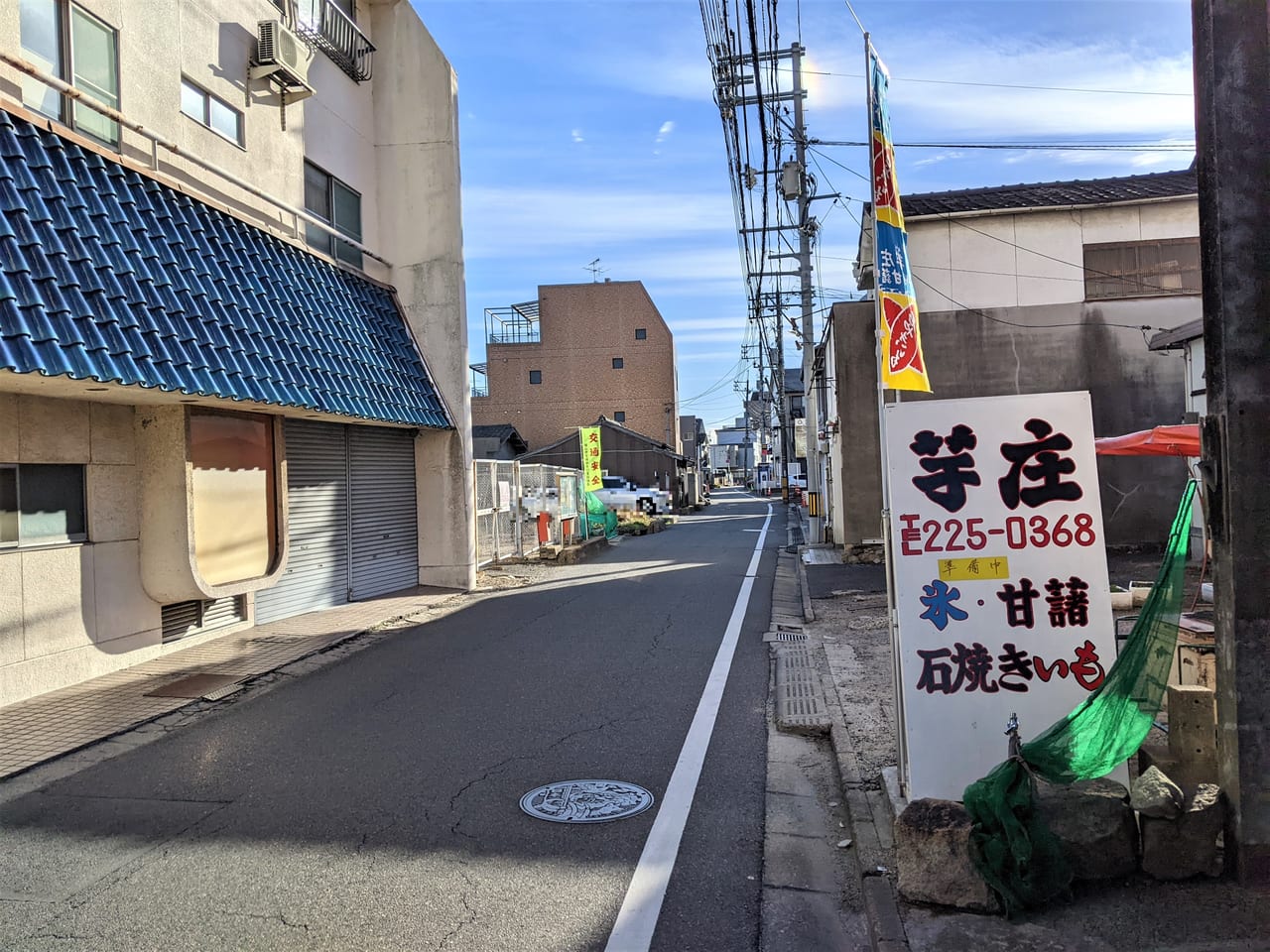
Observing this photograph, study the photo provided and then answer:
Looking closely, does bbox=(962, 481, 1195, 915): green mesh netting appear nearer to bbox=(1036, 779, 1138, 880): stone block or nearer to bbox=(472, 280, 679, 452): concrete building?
bbox=(1036, 779, 1138, 880): stone block

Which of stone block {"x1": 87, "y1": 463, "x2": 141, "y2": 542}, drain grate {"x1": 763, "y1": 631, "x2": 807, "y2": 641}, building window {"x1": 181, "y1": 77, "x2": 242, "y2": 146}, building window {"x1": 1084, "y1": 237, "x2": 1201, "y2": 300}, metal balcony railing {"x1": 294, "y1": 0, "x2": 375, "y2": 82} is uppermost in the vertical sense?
metal balcony railing {"x1": 294, "y1": 0, "x2": 375, "y2": 82}

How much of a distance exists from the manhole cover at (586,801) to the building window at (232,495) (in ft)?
20.1

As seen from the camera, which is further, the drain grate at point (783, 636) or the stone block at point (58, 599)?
the drain grate at point (783, 636)

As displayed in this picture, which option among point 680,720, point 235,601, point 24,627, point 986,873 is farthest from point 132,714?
point 986,873

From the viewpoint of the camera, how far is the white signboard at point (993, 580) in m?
4.32

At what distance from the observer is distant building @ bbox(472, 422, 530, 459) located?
155 ft

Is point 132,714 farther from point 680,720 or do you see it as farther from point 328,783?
point 680,720

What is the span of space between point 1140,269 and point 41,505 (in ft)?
62.3

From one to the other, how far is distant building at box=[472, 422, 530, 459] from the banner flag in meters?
42.4

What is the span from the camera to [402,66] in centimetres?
1556

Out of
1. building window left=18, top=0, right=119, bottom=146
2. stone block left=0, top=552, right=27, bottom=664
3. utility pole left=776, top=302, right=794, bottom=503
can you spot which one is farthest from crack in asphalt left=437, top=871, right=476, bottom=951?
utility pole left=776, top=302, right=794, bottom=503

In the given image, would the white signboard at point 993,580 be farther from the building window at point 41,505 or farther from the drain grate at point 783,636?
the building window at point 41,505

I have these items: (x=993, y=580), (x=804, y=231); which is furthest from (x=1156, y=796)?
(x=804, y=231)

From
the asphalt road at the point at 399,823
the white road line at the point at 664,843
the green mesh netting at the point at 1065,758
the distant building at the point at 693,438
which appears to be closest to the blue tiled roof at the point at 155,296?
the asphalt road at the point at 399,823
